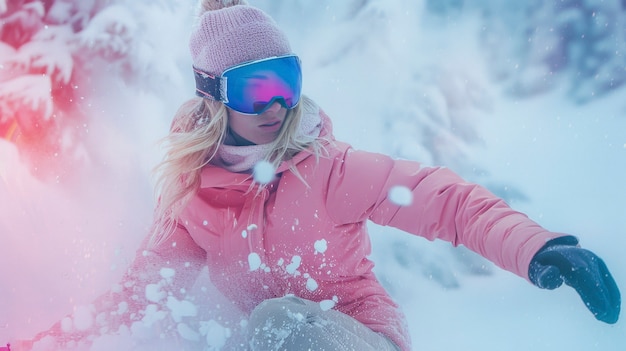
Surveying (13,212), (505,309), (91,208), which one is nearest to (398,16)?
(505,309)

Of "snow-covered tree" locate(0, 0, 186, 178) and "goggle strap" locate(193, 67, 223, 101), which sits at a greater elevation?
"goggle strap" locate(193, 67, 223, 101)

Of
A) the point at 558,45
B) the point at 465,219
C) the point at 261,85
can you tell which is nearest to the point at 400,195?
the point at 465,219

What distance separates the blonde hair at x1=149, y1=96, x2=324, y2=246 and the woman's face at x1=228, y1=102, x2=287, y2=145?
0.02 m

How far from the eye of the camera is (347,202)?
138 centimetres

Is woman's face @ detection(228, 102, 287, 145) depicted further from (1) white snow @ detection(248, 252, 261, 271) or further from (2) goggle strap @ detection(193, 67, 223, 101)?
(1) white snow @ detection(248, 252, 261, 271)

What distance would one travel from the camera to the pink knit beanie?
147 centimetres

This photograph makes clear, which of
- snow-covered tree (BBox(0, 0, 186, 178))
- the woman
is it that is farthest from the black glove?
snow-covered tree (BBox(0, 0, 186, 178))

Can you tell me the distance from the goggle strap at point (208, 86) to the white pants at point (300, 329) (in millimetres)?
567

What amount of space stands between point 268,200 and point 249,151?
0.13 metres

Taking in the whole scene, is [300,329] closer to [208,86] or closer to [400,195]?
[400,195]

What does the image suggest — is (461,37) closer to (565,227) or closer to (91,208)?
(565,227)

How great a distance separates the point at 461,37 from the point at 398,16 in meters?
0.27

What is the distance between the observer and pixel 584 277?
928mm

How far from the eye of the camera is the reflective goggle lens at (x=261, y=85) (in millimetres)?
1416
